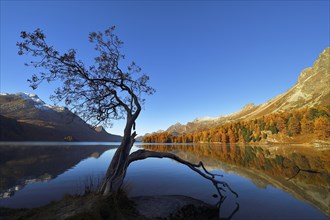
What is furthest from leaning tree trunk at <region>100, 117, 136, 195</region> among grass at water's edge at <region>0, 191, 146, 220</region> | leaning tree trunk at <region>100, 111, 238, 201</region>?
grass at water's edge at <region>0, 191, 146, 220</region>

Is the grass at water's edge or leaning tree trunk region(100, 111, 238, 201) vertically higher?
leaning tree trunk region(100, 111, 238, 201)

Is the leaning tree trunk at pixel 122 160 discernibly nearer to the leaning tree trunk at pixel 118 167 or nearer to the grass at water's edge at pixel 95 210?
the leaning tree trunk at pixel 118 167

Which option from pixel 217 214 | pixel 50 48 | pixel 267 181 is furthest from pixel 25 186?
pixel 267 181

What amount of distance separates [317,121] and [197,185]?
13706cm

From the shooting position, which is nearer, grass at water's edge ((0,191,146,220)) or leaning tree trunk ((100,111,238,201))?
grass at water's edge ((0,191,146,220))

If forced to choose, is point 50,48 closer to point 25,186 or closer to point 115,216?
point 115,216

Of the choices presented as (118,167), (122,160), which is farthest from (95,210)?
(122,160)

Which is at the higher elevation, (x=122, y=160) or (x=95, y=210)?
(x=122, y=160)

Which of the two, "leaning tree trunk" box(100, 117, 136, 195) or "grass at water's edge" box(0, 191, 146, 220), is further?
"leaning tree trunk" box(100, 117, 136, 195)

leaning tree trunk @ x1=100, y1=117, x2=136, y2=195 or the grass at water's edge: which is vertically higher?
leaning tree trunk @ x1=100, y1=117, x2=136, y2=195

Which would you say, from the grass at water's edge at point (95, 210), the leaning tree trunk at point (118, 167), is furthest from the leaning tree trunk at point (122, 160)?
the grass at water's edge at point (95, 210)

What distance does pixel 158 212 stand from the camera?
13.2 m

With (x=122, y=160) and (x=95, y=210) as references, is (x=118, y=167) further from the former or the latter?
(x=95, y=210)

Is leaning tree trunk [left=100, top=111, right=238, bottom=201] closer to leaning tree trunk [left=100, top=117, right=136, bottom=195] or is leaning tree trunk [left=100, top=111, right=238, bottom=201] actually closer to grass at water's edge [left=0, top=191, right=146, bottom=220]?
leaning tree trunk [left=100, top=117, right=136, bottom=195]
